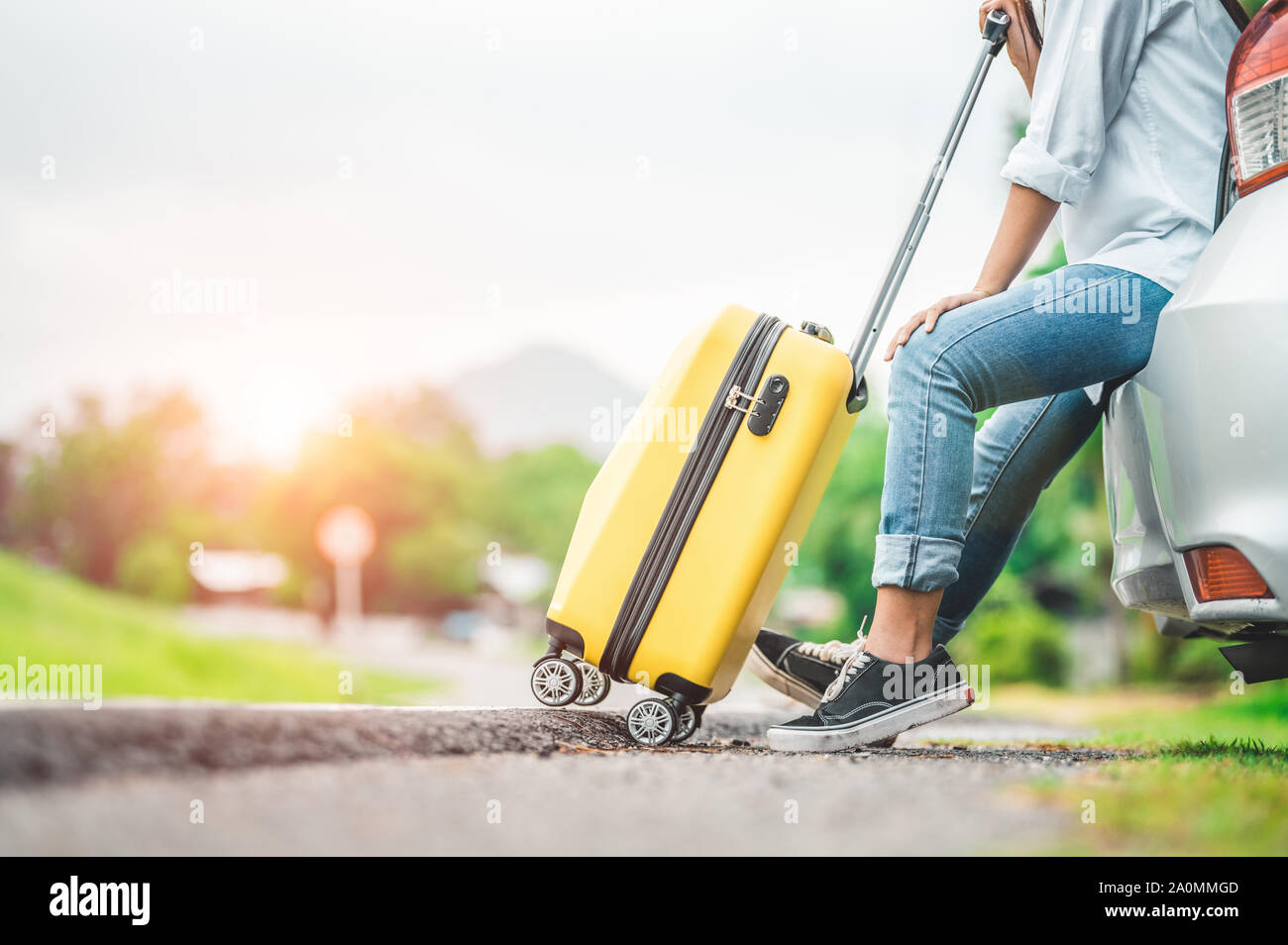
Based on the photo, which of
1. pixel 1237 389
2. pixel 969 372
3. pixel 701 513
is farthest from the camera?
pixel 701 513

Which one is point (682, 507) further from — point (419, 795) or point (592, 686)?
point (419, 795)

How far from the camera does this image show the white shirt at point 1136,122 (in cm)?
210

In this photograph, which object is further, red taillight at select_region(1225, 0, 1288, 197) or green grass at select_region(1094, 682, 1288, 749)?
green grass at select_region(1094, 682, 1288, 749)

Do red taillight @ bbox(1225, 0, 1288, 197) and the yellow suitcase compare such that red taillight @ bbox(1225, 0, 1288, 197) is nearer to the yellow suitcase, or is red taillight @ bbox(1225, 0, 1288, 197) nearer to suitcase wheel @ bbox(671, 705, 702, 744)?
the yellow suitcase

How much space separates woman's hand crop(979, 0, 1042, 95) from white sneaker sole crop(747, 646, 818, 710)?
5.15ft

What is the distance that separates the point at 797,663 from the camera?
2508mm

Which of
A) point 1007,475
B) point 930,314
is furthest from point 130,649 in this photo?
point 930,314

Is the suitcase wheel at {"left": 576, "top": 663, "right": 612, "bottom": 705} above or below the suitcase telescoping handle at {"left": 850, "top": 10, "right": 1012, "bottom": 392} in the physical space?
below

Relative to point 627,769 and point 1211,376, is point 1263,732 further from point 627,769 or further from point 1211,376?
point 627,769

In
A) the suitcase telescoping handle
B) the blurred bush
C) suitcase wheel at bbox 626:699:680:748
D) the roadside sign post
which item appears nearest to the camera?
suitcase wheel at bbox 626:699:680:748

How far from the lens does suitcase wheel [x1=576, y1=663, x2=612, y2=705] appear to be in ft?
8.07

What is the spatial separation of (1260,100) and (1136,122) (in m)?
0.34

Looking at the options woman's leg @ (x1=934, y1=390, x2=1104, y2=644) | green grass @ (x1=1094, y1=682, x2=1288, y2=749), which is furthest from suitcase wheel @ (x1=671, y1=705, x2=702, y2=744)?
green grass @ (x1=1094, y1=682, x2=1288, y2=749)
